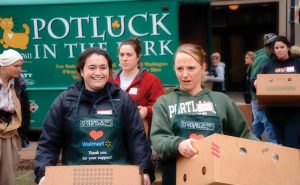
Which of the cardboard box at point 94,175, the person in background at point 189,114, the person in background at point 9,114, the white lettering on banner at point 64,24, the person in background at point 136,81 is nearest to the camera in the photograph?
the cardboard box at point 94,175

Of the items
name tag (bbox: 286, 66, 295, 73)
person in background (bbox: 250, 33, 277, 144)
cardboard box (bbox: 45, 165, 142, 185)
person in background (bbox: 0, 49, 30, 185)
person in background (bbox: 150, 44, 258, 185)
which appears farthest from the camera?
person in background (bbox: 250, 33, 277, 144)

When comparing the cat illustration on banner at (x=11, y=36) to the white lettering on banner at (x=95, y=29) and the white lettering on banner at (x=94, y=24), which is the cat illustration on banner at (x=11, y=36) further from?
the white lettering on banner at (x=95, y=29)

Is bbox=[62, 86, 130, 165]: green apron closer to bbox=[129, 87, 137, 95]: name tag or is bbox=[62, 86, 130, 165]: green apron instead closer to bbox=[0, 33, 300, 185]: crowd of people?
bbox=[0, 33, 300, 185]: crowd of people

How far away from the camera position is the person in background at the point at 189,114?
306cm

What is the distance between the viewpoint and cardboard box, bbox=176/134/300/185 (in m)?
2.53

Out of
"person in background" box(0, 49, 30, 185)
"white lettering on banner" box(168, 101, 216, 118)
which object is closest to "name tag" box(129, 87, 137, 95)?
"person in background" box(0, 49, 30, 185)

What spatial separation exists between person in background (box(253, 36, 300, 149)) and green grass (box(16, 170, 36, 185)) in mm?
3245

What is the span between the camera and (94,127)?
10.4 ft

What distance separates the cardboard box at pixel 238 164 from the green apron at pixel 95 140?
1.79ft

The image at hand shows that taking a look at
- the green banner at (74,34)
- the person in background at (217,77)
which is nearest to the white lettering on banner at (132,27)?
the green banner at (74,34)

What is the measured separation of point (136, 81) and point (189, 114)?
1897 mm

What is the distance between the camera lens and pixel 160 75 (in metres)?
9.12

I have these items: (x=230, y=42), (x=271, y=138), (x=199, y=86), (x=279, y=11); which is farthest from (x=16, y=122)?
(x=230, y=42)

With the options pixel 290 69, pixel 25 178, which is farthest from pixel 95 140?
pixel 25 178
